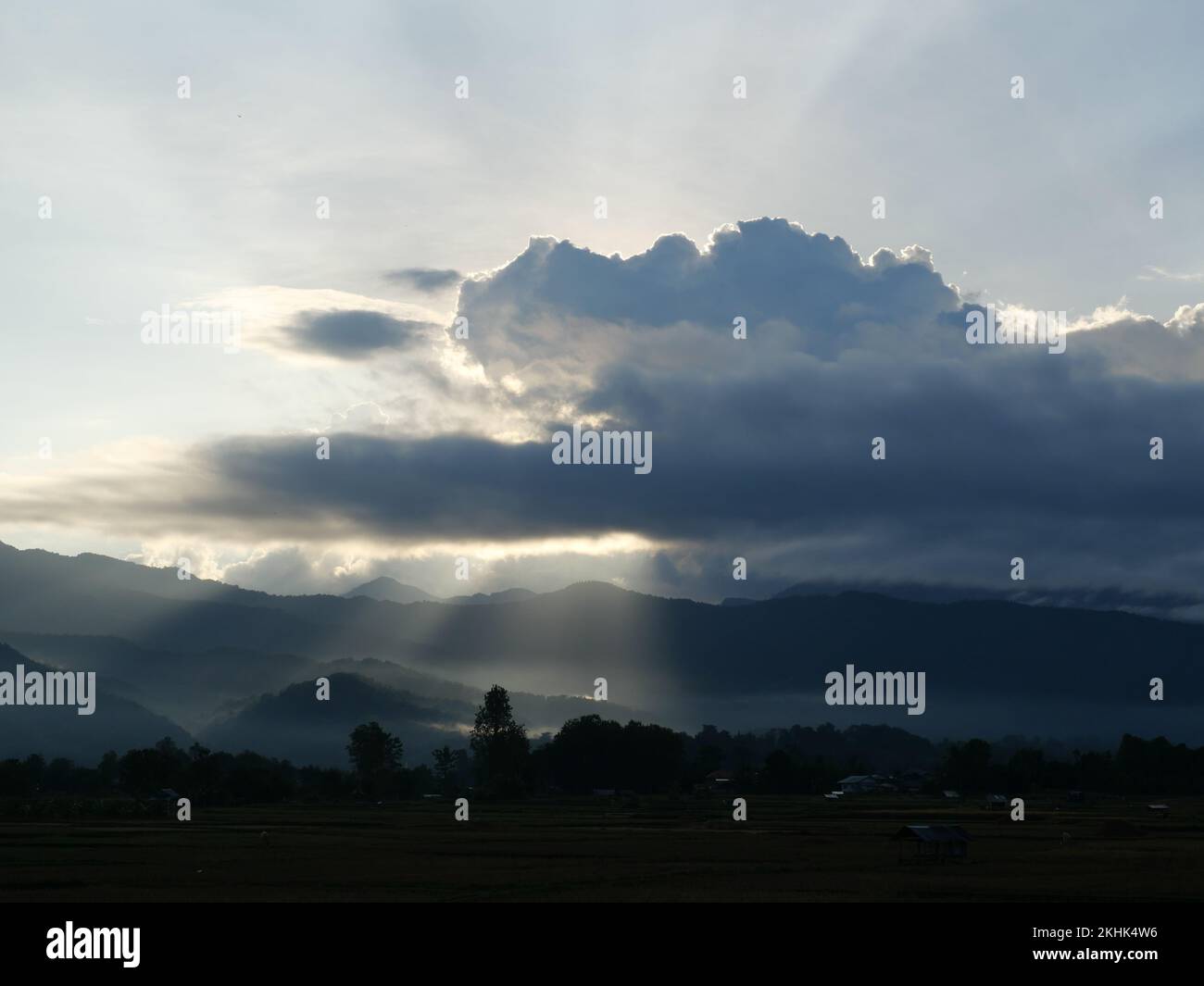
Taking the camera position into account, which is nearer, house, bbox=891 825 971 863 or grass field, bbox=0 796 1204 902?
grass field, bbox=0 796 1204 902

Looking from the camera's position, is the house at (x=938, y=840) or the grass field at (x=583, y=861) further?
the house at (x=938, y=840)

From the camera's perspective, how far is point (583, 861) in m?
92.2

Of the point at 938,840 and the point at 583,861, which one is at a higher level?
the point at 938,840

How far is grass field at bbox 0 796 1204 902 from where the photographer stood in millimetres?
72062

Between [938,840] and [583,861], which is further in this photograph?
[938,840]

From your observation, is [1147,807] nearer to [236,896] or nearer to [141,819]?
[141,819]

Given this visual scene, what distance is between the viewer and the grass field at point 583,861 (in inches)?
2837
